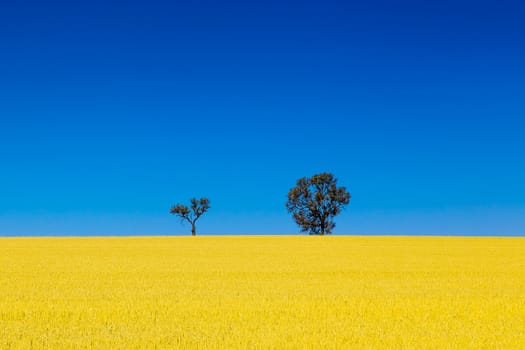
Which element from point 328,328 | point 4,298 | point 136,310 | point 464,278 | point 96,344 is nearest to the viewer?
point 96,344

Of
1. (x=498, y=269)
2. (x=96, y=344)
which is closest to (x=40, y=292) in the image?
(x=96, y=344)

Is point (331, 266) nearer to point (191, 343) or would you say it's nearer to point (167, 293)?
point (167, 293)

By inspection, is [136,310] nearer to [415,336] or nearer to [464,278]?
[415,336]

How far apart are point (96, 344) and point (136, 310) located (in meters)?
3.19

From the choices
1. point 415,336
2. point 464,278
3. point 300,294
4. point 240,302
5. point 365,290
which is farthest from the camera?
point 464,278

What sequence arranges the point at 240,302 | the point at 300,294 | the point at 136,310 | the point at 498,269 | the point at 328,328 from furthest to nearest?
the point at 498,269
the point at 300,294
the point at 240,302
the point at 136,310
the point at 328,328

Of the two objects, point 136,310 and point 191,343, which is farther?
point 136,310

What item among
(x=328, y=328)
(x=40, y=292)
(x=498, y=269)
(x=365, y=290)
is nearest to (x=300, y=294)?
(x=365, y=290)

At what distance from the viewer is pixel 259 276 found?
19.8 metres

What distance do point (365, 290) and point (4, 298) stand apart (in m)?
10.0

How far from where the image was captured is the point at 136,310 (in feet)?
38.6

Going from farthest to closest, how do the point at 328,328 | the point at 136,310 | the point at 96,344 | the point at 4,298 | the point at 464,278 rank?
the point at 464,278 < the point at 4,298 < the point at 136,310 < the point at 328,328 < the point at 96,344

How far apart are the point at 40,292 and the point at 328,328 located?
908cm

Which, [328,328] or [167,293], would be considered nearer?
[328,328]
